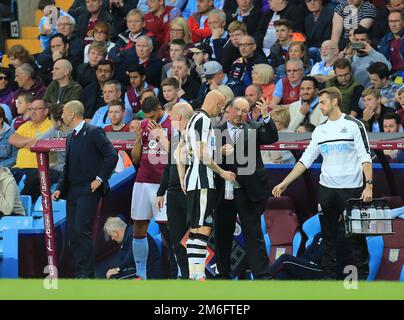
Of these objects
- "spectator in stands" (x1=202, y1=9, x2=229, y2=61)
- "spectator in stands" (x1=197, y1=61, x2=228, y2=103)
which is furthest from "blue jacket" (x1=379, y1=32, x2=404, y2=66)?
"spectator in stands" (x1=202, y1=9, x2=229, y2=61)

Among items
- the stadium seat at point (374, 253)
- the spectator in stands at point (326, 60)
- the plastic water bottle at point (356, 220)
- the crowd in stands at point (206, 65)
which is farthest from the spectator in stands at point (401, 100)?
the plastic water bottle at point (356, 220)

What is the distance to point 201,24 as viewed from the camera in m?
18.5

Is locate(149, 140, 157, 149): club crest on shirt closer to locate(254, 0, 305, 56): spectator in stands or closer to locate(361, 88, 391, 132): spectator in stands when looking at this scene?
locate(361, 88, 391, 132): spectator in stands

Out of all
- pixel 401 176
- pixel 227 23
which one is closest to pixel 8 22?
pixel 227 23

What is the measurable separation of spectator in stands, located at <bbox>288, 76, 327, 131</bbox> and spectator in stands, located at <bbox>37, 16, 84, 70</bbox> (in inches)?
170

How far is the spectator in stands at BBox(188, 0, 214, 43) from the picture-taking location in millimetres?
18438

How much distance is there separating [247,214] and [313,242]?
1.07 metres

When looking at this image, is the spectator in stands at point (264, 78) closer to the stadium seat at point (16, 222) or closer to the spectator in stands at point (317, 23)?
the spectator in stands at point (317, 23)

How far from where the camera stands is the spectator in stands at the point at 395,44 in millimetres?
16531

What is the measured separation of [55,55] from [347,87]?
501cm

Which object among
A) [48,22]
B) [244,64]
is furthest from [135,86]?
[48,22]

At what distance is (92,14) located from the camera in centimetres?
1989

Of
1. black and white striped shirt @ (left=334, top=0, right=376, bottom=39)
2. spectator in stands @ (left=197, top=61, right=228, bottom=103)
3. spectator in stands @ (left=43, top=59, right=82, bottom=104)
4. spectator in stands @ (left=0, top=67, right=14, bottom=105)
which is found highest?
black and white striped shirt @ (left=334, top=0, right=376, bottom=39)

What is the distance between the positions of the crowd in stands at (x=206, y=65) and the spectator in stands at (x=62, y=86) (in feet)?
0.04
